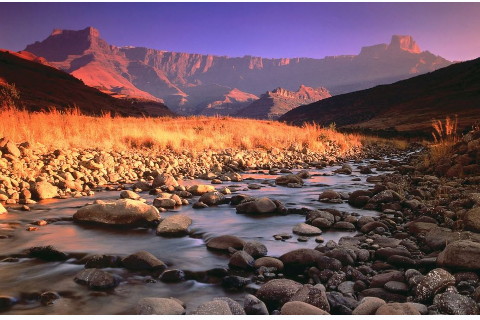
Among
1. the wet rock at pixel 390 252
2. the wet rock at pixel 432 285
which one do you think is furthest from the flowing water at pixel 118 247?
the wet rock at pixel 432 285

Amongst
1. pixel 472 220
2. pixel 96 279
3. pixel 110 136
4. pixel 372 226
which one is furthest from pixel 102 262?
pixel 110 136

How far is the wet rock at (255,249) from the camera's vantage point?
4180 mm

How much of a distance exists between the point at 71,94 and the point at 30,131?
140ft

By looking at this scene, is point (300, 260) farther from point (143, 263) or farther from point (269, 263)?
point (143, 263)

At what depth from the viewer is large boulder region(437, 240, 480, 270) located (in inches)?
130

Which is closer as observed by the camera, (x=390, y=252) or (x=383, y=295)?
(x=383, y=295)

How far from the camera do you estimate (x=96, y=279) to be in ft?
11.0

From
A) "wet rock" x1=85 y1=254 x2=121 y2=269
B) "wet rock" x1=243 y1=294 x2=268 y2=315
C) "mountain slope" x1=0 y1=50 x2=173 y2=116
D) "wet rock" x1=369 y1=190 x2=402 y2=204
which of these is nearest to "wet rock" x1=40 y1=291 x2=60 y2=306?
"wet rock" x1=85 y1=254 x2=121 y2=269

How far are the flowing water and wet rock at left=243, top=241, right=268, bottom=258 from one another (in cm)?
16

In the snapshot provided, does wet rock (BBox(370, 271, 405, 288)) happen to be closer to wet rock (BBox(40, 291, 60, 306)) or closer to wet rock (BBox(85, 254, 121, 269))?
wet rock (BBox(85, 254, 121, 269))

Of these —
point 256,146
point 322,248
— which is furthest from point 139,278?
point 256,146

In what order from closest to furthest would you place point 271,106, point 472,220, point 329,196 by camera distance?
point 472,220 → point 329,196 → point 271,106

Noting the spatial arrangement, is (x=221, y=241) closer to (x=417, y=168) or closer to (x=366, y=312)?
(x=366, y=312)

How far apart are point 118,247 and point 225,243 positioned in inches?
47.7
